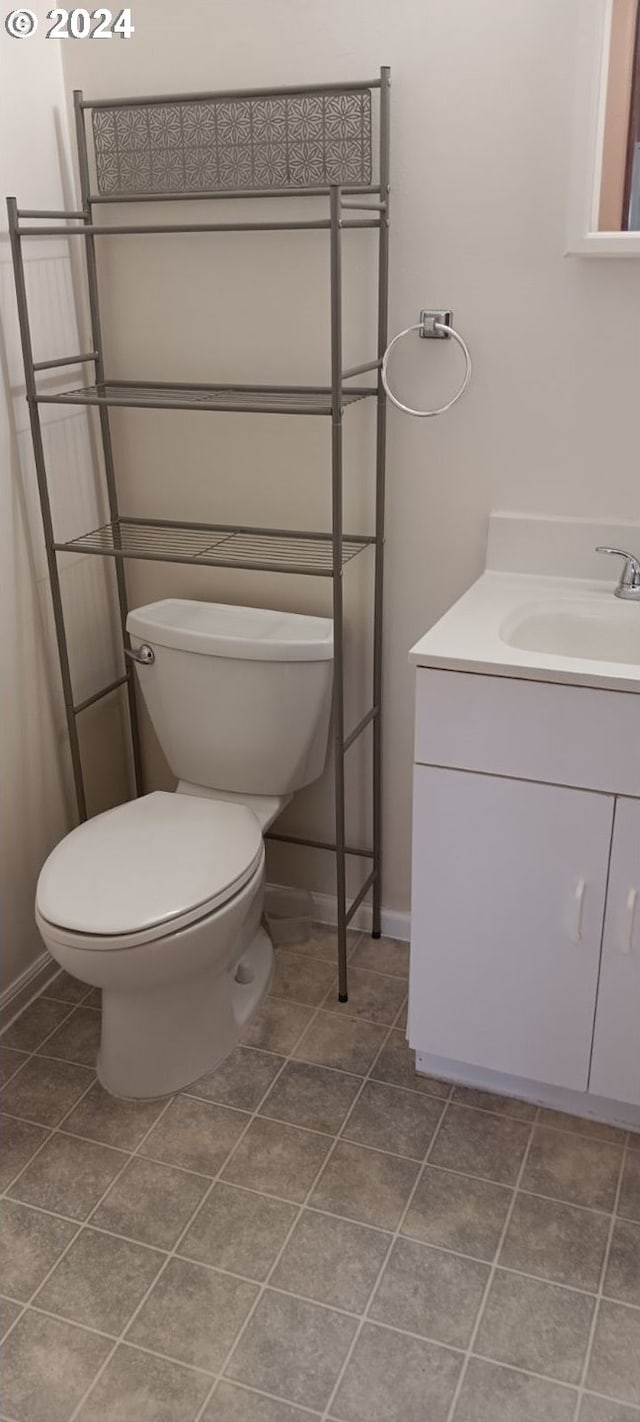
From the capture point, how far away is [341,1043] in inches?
83.7

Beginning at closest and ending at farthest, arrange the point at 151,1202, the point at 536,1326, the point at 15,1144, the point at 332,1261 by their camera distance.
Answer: the point at 536,1326 < the point at 332,1261 < the point at 151,1202 < the point at 15,1144

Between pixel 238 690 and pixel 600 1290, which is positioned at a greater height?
pixel 238 690

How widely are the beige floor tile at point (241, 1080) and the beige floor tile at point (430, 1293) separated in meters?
0.40

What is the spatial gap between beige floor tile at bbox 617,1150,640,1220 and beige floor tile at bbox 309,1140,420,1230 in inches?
12.7

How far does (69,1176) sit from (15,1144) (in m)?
0.13

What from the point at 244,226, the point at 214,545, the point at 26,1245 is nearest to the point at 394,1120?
the point at 26,1245

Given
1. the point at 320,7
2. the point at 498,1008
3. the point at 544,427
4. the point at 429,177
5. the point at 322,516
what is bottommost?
the point at 498,1008

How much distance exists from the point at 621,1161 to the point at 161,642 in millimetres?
1191

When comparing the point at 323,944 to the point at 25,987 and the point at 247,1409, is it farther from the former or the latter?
the point at 247,1409

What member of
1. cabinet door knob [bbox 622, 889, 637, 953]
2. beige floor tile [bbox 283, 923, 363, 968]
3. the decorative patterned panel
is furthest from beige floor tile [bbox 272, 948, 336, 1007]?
the decorative patterned panel

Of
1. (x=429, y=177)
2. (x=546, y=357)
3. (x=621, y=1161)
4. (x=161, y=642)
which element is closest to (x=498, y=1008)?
(x=621, y=1161)

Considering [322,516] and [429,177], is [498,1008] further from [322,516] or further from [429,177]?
[429,177]

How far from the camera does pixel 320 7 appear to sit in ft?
6.21

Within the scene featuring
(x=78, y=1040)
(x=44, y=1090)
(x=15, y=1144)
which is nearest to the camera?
(x=15, y=1144)
